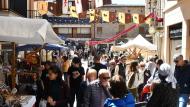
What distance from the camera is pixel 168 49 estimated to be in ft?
84.9

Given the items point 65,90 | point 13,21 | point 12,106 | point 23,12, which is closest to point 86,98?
point 65,90

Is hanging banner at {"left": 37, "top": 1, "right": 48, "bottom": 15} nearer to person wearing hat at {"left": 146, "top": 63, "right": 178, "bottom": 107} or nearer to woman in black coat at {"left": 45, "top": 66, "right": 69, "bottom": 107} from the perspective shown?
woman in black coat at {"left": 45, "top": 66, "right": 69, "bottom": 107}

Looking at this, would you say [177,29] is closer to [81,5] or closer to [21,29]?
[81,5]

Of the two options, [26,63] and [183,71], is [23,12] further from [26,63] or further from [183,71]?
[183,71]

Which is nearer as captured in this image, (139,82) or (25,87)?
(25,87)

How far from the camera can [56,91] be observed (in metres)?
8.16

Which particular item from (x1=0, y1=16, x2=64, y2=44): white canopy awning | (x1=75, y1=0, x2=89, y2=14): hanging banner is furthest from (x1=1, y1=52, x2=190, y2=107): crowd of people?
(x1=75, y1=0, x2=89, y2=14): hanging banner

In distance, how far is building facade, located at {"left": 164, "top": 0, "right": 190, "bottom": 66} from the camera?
20.3 metres

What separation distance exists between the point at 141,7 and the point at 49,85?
89019mm

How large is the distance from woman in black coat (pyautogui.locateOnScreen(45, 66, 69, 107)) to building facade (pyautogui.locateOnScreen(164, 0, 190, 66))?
41.2ft

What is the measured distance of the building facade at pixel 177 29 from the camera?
20.3 metres

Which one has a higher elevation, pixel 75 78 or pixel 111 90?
pixel 111 90

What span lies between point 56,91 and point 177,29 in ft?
53.9

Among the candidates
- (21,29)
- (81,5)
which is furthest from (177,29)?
(21,29)
